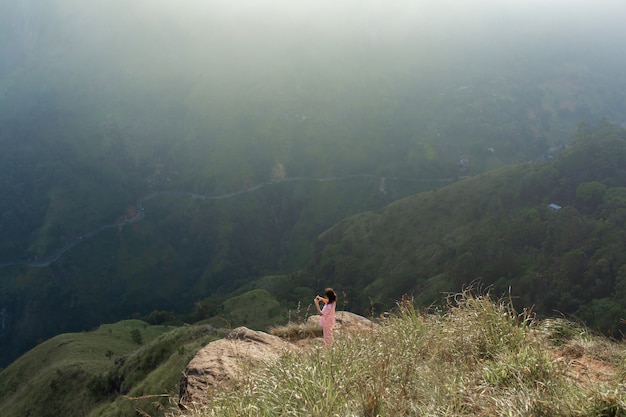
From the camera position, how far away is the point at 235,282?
160 metres

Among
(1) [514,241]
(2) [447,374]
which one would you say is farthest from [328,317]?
(1) [514,241]

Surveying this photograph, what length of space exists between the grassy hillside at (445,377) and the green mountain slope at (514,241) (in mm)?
51348

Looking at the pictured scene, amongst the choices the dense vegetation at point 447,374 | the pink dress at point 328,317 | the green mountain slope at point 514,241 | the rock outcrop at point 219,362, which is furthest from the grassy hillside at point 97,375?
the green mountain slope at point 514,241

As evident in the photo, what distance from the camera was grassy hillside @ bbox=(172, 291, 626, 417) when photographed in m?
6.47

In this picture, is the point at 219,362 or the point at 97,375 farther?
the point at 97,375

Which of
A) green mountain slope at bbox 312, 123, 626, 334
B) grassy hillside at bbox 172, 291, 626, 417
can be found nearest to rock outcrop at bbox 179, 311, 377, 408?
grassy hillside at bbox 172, 291, 626, 417

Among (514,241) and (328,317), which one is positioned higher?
(328,317)

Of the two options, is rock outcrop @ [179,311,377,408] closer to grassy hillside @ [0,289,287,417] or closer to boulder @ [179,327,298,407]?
boulder @ [179,327,298,407]

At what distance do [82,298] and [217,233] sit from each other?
184 ft

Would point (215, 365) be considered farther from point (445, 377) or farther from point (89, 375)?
point (89, 375)

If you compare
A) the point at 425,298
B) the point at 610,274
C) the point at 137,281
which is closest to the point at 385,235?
the point at 425,298

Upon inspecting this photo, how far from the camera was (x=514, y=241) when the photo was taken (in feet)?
262

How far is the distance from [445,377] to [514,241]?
8086cm

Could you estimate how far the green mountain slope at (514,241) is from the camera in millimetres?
64688
